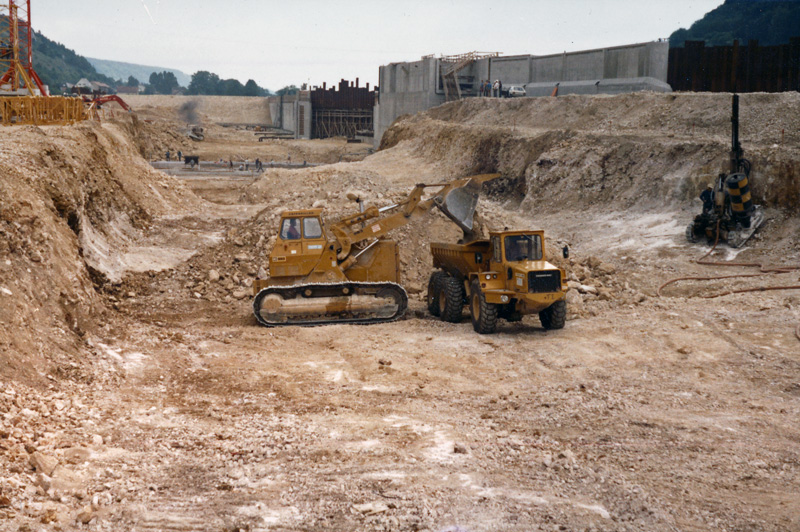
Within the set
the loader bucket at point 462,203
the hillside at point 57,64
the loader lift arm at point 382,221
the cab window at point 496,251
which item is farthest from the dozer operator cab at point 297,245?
the hillside at point 57,64

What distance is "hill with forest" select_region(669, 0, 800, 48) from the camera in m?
59.9

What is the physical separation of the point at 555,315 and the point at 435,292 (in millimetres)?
2978

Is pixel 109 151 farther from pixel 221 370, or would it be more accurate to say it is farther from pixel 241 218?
pixel 221 370

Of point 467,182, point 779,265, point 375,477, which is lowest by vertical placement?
point 375,477

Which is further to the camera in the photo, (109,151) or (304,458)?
(109,151)

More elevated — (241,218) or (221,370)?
(241,218)

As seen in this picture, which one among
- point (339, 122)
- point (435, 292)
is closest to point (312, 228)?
point (435, 292)

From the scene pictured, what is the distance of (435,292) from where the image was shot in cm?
1606

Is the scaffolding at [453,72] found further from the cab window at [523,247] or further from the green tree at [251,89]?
the green tree at [251,89]

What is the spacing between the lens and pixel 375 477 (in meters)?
7.68

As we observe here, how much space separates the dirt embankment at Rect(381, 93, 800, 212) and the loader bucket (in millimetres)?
9909

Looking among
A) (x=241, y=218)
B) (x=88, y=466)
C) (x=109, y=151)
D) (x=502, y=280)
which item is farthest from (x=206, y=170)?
(x=88, y=466)

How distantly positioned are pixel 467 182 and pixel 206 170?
1212 inches

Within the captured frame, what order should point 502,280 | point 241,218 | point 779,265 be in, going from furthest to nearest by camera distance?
point 241,218 < point 779,265 < point 502,280
